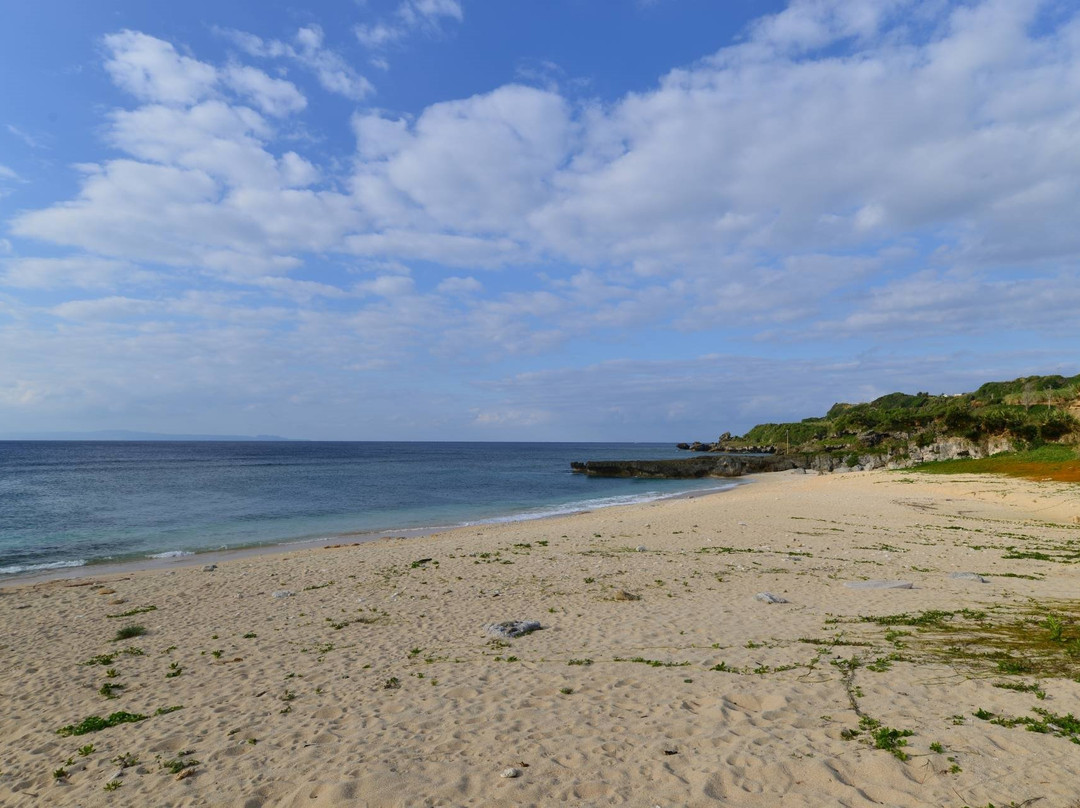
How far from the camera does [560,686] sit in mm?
7434

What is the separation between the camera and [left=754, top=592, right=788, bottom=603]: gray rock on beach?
1148cm

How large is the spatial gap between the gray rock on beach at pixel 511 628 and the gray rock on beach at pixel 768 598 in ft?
15.4

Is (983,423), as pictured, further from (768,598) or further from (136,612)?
(136,612)

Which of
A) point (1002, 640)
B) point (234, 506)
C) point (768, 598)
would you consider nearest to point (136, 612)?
point (768, 598)

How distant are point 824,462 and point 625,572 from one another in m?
61.5

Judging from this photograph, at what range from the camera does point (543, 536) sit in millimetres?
22578

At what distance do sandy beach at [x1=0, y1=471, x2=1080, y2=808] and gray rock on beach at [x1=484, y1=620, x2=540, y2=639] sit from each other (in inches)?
10.3

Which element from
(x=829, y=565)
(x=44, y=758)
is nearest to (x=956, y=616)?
(x=829, y=565)

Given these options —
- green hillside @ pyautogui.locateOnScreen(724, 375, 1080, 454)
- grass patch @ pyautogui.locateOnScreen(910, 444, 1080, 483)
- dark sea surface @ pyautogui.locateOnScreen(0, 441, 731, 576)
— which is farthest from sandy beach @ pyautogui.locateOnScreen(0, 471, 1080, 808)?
green hillside @ pyautogui.locateOnScreen(724, 375, 1080, 454)

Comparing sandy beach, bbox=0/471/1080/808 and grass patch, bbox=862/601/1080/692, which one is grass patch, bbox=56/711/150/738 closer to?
sandy beach, bbox=0/471/1080/808

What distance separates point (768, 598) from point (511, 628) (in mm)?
5328

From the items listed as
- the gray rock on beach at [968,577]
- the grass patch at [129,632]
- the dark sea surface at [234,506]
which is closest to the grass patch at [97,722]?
the grass patch at [129,632]

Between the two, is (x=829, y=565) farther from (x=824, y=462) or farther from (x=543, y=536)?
(x=824, y=462)

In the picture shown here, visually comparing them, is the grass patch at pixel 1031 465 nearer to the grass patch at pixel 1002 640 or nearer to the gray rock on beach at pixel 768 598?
the grass patch at pixel 1002 640
